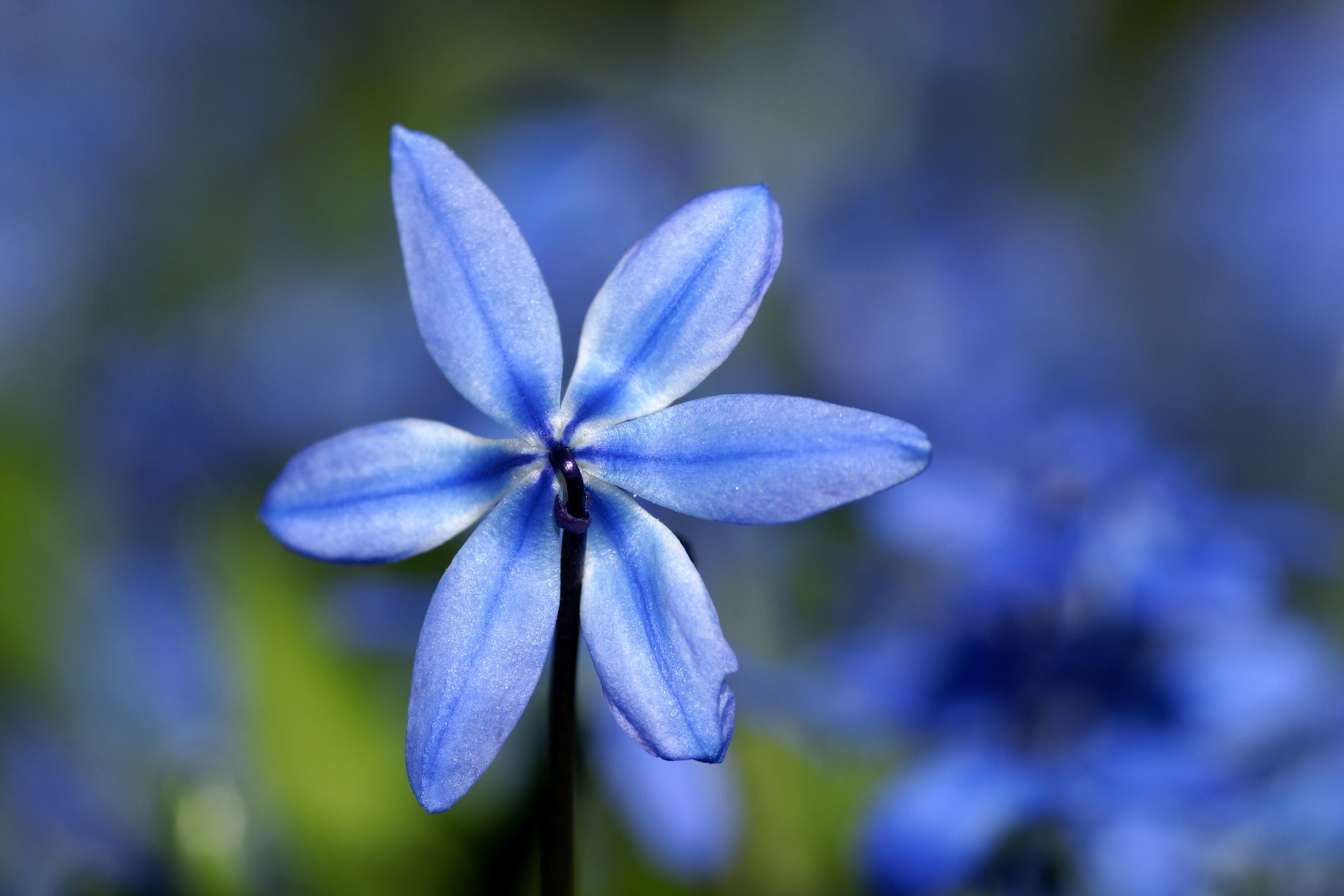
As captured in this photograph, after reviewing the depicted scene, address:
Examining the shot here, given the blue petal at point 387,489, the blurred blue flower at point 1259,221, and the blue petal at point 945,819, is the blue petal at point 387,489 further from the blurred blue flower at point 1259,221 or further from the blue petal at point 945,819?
the blurred blue flower at point 1259,221

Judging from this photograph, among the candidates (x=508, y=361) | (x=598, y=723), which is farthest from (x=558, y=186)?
(x=508, y=361)

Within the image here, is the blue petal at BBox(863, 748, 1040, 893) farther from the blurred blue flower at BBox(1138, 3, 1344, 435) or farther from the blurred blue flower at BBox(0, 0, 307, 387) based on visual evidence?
the blurred blue flower at BBox(0, 0, 307, 387)

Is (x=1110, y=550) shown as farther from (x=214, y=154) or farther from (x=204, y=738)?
(x=214, y=154)

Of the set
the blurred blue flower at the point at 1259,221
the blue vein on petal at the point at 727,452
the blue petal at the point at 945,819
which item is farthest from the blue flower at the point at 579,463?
the blurred blue flower at the point at 1259,221

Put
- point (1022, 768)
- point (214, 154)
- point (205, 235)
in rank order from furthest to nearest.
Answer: point (214, 154)
point (205, 235)
point (1022, 768)

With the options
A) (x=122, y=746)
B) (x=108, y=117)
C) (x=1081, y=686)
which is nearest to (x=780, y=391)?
(x=1081, y=686)
